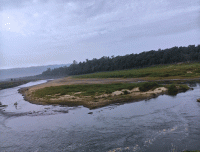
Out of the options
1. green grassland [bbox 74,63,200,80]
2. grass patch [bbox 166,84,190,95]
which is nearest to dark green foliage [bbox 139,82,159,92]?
grass patch [bbox 166,84,190,95]

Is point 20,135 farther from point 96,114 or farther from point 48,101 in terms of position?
point 48,101

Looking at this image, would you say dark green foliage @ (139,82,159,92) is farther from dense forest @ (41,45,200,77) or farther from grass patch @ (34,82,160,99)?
dense forest @ (41,45,200,77)

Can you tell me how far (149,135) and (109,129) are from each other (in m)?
4.84

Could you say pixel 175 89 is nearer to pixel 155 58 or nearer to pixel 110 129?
pixel 110 129

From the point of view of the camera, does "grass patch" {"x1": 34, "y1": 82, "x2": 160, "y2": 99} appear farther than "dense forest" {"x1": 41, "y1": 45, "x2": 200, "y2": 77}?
No

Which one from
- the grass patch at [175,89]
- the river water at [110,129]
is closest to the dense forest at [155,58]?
the grass patch at [175,89]

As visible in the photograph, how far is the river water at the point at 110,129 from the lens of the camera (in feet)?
51.8

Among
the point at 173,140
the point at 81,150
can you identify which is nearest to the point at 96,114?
the point at 81,150

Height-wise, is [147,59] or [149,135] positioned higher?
[147,59]

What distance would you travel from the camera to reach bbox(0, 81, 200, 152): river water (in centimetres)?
1580

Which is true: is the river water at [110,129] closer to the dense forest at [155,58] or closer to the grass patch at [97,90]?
the grass patch at [97,90]

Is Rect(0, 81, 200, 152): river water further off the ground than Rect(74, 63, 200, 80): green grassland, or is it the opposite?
Rect(74, 63, 200, 80): green grassland

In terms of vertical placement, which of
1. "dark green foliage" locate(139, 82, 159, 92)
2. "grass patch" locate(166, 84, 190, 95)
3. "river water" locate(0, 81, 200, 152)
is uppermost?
"dark green foliage" locate(139, 82, 159, 92)

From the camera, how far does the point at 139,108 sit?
88.9 ft
